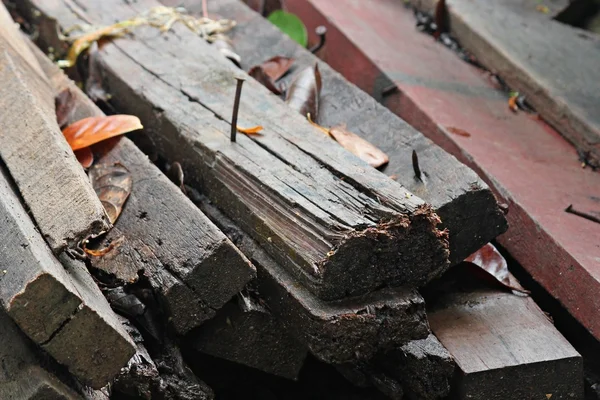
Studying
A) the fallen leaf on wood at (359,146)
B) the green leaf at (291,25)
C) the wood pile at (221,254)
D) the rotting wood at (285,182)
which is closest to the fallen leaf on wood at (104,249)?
the wood pile at (221,254)

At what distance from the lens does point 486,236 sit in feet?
7.98

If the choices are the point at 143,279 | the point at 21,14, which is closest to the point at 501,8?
the point at 21,14

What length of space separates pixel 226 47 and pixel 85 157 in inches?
44.5

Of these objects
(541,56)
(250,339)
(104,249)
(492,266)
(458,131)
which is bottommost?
(250,339)

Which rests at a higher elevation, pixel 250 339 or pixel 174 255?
pixel 174 255

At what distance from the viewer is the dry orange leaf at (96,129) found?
2643 millimetres

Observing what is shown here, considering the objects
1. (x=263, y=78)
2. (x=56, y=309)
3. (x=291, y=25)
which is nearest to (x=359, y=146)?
(x=263, y=78)

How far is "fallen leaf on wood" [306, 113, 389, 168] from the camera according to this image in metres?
2.62

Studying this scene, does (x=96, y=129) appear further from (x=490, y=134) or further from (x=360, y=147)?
(x=490, y=134)

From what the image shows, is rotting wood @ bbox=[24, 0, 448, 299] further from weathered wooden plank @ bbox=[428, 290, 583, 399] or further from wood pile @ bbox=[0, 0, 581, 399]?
weathered wooden plank @ bbox=[428, 290, 583, 399]

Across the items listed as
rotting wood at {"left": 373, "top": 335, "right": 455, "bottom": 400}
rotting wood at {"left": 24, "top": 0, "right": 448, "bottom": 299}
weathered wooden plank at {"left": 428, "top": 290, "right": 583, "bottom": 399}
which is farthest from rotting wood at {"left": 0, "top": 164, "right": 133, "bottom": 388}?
weathered wooden plank at {"left": 428, "top": 290, "right": 583, "bottom": 399}

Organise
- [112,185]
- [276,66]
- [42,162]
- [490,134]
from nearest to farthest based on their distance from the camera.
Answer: [42,162] → [112,185] → [490,134] → [276,66]

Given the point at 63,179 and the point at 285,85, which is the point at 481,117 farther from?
the point at 63,179

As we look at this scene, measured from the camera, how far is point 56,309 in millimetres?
1683
